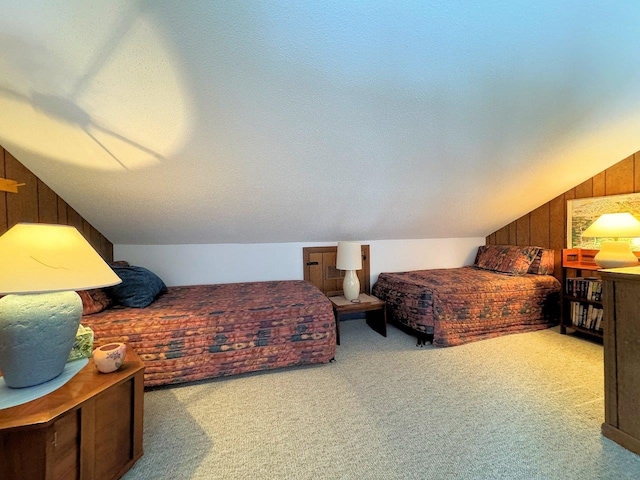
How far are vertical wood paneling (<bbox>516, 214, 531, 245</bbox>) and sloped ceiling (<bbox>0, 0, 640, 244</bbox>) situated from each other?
3.05 ft

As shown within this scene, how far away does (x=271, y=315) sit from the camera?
2.23 metres

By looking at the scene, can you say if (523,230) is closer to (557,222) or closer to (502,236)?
(502,236)

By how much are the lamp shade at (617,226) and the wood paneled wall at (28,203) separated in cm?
465

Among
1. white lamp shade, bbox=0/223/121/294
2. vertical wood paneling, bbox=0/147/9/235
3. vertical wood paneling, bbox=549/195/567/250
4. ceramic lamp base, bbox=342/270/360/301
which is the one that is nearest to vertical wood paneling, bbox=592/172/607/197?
vertical wood paneling, bbox=549/195/567/250

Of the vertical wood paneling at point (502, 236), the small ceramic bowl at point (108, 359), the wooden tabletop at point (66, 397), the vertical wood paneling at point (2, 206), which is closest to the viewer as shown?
the wooden tabletop at point (66, 397)

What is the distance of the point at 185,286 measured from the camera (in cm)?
312

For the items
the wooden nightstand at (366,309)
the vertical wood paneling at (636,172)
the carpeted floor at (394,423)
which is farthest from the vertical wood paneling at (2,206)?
the vertical wood paneling at (636,172)

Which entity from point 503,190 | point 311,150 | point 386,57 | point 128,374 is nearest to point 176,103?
point 311,150

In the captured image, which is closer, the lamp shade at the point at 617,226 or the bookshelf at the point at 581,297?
the lamp shade at the point at 617,226

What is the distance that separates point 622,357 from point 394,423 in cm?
126

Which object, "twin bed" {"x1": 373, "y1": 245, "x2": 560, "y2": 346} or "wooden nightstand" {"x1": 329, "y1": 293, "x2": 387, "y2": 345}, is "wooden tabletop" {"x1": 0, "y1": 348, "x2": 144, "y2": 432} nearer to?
"wooden nightstand" {"x1": 329, "y1": 293, "x2": 387, "y2": 345}

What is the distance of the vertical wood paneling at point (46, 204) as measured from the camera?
2.10 metres

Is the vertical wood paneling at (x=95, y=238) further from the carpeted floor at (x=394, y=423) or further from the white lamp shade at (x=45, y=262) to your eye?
the white lamp shade at (x=45, y=262)

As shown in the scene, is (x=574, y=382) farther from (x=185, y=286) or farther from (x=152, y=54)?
(x=185, y=286)
